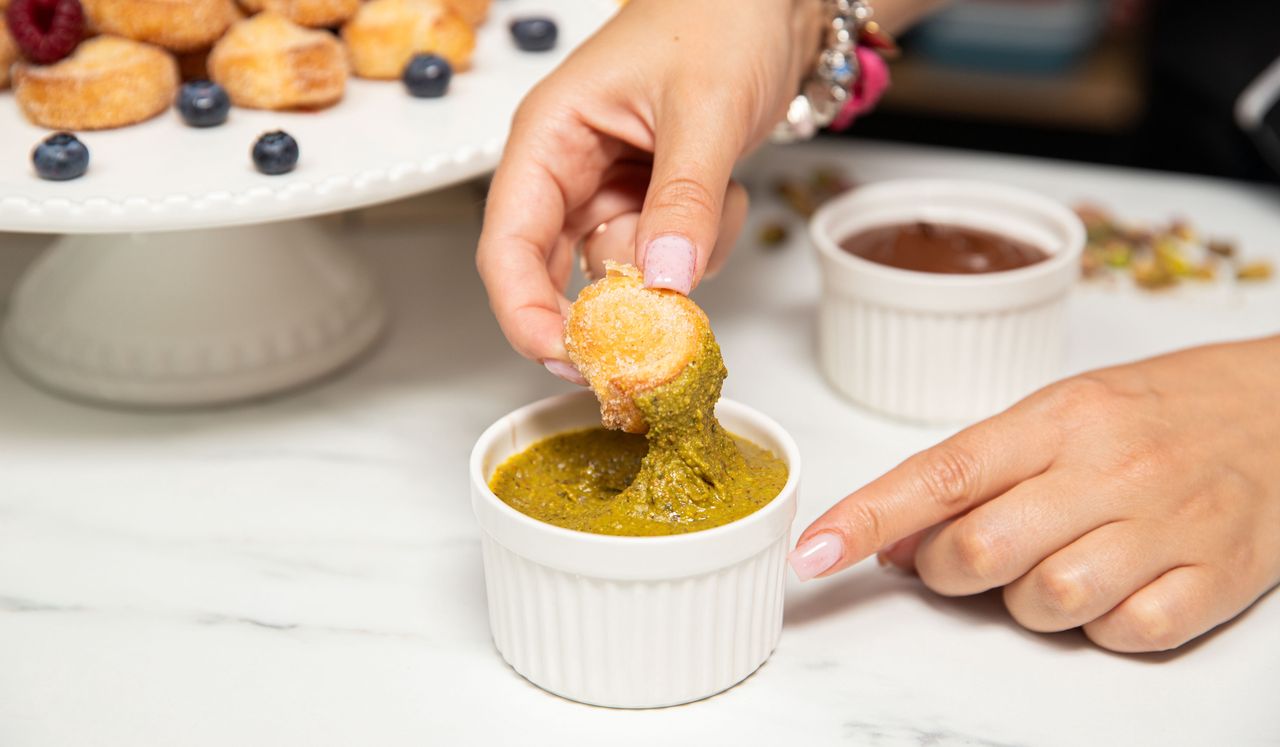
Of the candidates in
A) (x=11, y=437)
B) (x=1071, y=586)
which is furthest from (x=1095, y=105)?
(x=11, y=437)

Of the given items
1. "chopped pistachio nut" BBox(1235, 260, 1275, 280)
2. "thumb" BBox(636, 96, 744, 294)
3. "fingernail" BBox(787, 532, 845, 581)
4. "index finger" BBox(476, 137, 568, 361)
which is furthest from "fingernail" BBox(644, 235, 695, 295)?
"chopped pistachio nut" BBox(1235, 260, 1275, 280)

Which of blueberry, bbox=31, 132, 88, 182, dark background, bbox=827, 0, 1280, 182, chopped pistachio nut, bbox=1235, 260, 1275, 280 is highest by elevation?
blueberry, bbox=31, 132, 88, 182

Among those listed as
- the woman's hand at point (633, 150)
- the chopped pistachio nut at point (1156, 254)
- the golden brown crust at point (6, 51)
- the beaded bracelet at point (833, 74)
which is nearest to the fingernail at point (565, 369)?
the woman's hand at point (633, 150)

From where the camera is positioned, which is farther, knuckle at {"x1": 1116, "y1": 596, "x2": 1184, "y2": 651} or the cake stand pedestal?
the cake stand pedestal

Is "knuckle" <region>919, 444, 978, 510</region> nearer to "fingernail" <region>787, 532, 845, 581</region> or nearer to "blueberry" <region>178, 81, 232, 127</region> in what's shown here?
"fingernail" <region>787, 532, 845, 581</region>

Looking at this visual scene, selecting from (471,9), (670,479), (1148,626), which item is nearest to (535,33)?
(471,9)

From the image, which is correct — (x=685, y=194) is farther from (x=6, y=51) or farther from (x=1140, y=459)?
(x=6, y=51)
